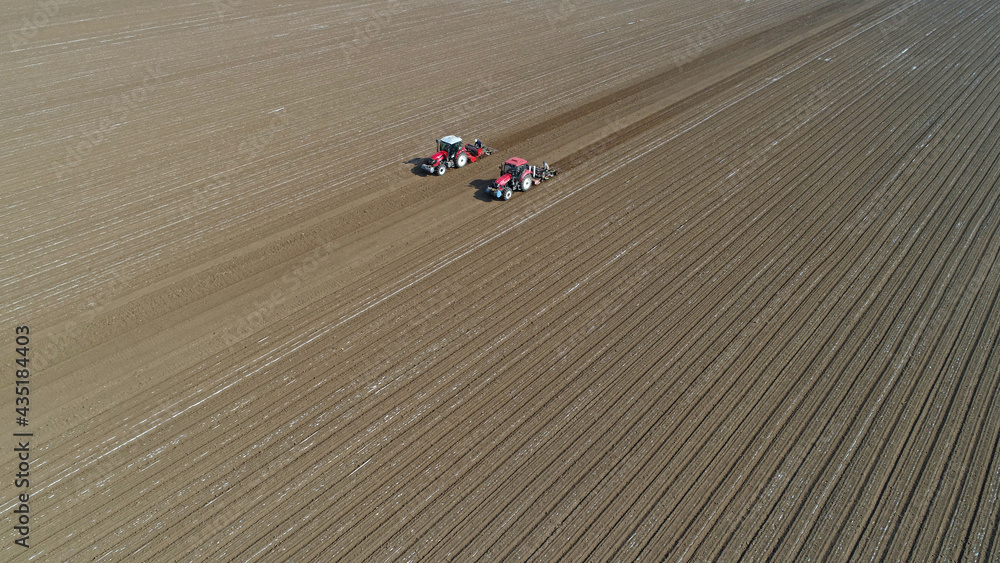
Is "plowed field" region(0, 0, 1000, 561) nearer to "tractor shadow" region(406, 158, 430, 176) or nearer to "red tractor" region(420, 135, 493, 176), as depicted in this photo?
"tractor shadow" region(406, 158, 430, 176)

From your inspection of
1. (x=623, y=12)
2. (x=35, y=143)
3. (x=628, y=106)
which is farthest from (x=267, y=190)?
(x=623, y=12)

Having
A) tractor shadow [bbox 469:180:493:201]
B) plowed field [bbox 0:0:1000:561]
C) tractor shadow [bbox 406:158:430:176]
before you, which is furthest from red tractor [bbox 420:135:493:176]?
tractor shadow [bbox 469:180:493:201]

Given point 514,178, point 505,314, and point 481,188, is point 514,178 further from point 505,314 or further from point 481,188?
point 505,314

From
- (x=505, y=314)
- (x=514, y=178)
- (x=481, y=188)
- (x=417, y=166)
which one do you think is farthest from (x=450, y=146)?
(x=505, y=314)

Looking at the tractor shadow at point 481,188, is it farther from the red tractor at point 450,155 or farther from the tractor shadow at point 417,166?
the tractor shadow at point 417,166

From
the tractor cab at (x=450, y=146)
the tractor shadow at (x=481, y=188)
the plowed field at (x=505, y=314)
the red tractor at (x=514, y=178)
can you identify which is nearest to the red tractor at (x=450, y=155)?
the tractor cab at (x=450, y=146)

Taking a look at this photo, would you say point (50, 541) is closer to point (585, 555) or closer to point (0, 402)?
point (0, 402)
